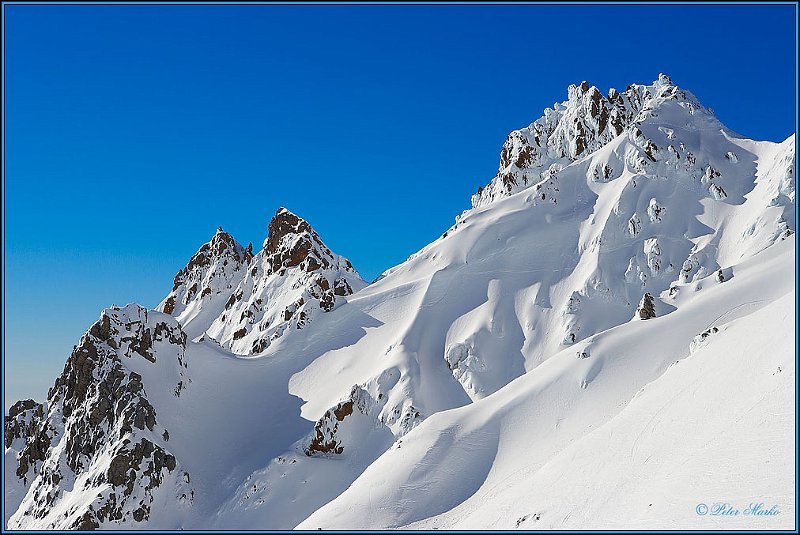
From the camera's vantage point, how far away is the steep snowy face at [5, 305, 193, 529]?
223 ft

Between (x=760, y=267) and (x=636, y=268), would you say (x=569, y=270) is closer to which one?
(x=636, y=268)

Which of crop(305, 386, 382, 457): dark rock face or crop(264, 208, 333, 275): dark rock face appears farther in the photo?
crop(264, 208, 333, 275): dark rock face

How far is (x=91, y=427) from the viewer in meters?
75.4

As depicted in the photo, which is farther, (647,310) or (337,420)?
(337,420)

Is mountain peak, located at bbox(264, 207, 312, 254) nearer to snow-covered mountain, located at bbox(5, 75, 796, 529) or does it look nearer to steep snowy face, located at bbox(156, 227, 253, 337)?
snow-covered mountain, located at bbox(5, 75, 796, 529)

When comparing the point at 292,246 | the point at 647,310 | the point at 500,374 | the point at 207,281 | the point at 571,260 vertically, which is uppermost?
the point at 207,281

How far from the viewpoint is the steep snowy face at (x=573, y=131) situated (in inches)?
5079

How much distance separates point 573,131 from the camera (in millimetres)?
132500

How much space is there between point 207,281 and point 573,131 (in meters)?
92.6

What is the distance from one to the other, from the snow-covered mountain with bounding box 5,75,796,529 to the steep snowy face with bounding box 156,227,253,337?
15526 mm

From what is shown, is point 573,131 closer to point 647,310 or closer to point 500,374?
point 647,310

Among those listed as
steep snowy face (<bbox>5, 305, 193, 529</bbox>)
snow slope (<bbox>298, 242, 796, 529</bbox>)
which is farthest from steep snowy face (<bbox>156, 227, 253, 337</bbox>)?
snow slope (<bbox>298, 242, 796, 529</bbox>)

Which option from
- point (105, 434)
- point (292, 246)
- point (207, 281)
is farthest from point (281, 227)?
point (105, 434)

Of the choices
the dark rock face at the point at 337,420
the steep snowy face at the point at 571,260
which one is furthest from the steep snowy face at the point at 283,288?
the dark rock face at the point at 337,420
